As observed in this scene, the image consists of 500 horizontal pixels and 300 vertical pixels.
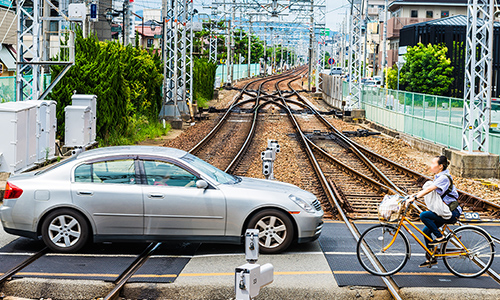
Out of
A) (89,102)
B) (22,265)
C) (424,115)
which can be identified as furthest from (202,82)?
(22,265)

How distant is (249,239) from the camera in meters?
5.90

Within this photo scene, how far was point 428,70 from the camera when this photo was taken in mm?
47125

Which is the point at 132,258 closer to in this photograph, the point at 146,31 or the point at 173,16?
the point at 173,16

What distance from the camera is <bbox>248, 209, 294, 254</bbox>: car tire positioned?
844 centimetres

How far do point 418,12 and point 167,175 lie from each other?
240 ft

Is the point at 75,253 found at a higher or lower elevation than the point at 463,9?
lower

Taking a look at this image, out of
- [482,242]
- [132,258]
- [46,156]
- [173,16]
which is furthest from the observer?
[173,16]

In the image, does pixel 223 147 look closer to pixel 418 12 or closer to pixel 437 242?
pixel 437 242

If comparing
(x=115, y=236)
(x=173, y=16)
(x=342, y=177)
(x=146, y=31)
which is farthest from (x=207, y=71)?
(x=146, y=31)

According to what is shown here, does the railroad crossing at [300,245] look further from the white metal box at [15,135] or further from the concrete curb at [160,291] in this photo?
the white metal box at [15,135]

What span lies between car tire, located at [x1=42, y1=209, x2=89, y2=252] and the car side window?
41.3 inches

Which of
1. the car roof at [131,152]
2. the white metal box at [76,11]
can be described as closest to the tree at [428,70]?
the white metal box at [76,11]

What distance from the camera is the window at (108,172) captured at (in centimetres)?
862

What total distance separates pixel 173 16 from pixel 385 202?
82.0ft
